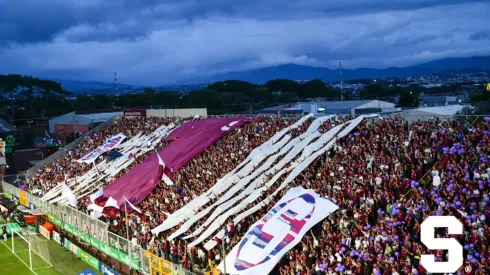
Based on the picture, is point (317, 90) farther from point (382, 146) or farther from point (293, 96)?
point (382, 146)

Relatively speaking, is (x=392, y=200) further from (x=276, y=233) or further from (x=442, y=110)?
(x=442, y=110)

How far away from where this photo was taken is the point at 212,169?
104 ft

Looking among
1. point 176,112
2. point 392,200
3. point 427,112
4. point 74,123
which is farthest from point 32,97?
point 392,200

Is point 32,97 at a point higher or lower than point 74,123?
higher

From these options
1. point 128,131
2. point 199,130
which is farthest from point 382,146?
point 128,131

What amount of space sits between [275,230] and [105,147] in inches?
1161

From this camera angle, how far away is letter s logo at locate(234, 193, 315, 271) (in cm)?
2030

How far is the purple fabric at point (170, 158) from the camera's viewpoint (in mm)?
32875

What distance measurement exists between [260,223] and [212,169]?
32.3ft

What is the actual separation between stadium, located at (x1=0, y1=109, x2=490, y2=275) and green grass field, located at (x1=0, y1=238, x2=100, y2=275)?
0.15 m

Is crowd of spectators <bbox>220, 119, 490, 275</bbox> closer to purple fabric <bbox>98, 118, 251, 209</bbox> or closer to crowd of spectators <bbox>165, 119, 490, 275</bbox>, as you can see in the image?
crowd of spectators <bbox>165, 119, 490, 275</bbox>

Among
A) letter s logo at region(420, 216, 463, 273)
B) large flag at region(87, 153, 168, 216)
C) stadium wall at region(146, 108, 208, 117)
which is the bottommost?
large flag at region(87, 153, 168, 216)

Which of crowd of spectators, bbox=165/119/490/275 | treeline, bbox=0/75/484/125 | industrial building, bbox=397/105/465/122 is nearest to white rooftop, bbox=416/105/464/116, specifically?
industrial building, bbox=397/105/465/122

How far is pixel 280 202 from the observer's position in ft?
75.6
